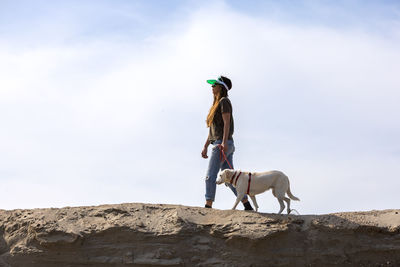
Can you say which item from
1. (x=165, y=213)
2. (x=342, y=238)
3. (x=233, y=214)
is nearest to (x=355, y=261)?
(x=342, y=238)

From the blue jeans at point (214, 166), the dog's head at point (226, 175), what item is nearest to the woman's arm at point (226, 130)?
the blue jeans at point (214, 166)

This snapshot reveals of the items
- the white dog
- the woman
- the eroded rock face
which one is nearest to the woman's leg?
the woman

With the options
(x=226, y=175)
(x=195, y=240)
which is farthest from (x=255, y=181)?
(x=195, y=240)

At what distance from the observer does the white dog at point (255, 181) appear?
34.3ft

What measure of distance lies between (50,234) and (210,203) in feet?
8.47

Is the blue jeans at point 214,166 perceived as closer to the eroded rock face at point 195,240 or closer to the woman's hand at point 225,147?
the woman's hand at point 225,147

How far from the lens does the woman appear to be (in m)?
10.6

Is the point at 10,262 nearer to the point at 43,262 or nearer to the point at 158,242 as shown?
the point at 43,262

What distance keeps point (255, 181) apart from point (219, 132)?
100cm

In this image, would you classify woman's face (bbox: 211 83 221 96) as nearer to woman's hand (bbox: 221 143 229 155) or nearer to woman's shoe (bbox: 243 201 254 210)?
woman's hand (bbox: 221 143 229 155)

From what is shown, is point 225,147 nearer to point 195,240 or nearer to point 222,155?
point 222,155

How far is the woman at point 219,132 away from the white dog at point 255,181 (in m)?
0.17

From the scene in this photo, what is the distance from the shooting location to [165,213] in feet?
35.2

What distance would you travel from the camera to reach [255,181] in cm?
1048
